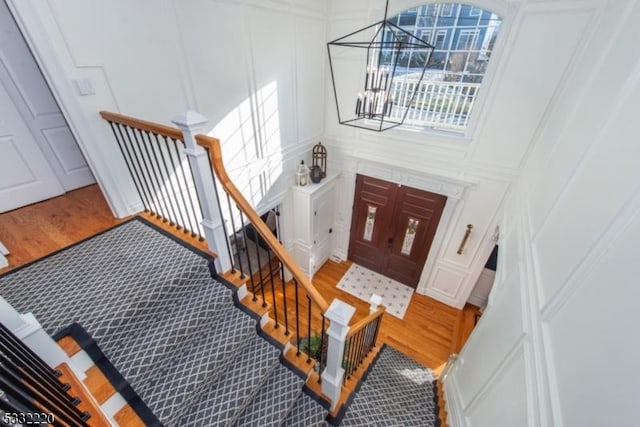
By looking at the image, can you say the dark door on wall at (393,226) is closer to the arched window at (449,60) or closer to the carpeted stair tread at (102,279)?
the arched window at (449,60)

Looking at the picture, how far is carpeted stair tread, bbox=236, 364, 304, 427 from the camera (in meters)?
1.90

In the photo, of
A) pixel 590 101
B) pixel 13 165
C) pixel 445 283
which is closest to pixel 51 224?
pixel 13 165

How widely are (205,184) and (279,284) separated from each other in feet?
11.9

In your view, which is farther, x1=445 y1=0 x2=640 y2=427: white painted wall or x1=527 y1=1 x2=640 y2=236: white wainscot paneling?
x1=527 y1=1 x2=640 y2=236: white wainscot paneling

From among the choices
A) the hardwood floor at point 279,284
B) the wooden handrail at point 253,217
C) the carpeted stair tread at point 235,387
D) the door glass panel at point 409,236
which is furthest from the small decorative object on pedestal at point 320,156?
the carpeted stair tread at point 235,387

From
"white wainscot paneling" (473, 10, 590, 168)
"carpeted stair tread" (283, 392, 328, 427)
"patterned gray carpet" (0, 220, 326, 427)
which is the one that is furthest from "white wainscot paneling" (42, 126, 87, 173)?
"white wainscot paneling" (473, 10, 590, 168)

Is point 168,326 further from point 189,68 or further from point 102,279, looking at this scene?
point 189,68

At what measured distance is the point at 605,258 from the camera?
942mm

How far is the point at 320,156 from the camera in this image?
4723 millimetres

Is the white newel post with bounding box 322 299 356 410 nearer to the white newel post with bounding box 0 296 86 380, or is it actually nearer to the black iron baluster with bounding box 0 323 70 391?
the black iron baluster with bounding box 0 323 70 391

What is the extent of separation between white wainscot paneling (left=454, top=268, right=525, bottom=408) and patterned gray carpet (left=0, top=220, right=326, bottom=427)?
4.22ft

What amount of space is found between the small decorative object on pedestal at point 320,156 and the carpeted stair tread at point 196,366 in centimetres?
303

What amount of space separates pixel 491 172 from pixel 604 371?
3.32 meters

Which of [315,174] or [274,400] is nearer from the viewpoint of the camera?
[274,400]
